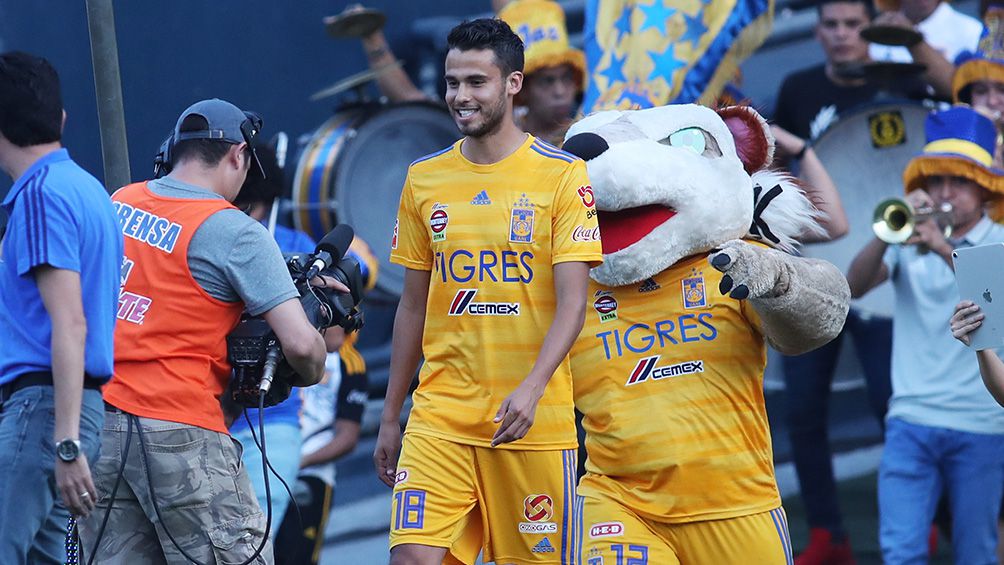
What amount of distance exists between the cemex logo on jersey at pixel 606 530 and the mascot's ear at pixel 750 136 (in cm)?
117

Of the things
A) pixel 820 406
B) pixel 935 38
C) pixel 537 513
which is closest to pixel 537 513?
pixel 537 513

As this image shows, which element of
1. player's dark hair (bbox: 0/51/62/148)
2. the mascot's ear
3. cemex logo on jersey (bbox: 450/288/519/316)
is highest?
player's dark hair (bbox: 0/51/62/148)

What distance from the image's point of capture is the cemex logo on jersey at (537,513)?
4.94m

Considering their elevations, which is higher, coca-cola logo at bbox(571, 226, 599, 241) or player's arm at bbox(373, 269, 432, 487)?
coca-cola logo at bbox(571, 226, 599, 241)

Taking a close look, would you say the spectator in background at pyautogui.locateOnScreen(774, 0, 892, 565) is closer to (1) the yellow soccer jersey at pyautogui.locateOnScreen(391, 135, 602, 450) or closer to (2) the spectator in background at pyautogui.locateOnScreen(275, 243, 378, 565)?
(2) the spectator in background at pyautogui.locateOnScreen(275, 243, 378, 565)

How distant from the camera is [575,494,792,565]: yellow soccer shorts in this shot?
14.8 ft

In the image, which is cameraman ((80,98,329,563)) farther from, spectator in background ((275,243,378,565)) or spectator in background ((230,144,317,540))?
spectator in background ((275,243,378,565))

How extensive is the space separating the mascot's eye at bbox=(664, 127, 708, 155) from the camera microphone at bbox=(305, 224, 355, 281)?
1.08 metres

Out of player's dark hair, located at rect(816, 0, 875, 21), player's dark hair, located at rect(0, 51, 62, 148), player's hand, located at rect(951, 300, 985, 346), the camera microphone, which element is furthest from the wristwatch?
player's dark hair, located at rect(816, 0, 875, 21)

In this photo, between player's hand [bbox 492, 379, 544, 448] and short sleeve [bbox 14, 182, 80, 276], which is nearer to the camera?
short sleeve [bbox 14, 182, 80, 276]

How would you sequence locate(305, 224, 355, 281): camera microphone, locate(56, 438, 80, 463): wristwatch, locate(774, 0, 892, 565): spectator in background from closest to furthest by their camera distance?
locate(56, 438, 80, 463): wristwatch
locate(305, 224, 355, 281): camera microphone
locate(774, 0, 892, 565): spectator in background

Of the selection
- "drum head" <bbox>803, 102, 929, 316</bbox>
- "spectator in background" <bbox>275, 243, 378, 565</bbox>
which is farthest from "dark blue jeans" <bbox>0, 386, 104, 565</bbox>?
"drum head" <bbox>803, 102, 929, 316</bbox>

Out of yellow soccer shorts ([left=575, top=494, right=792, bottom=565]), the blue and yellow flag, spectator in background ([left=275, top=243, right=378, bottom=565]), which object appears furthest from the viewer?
spectator in background ([left=275, top=243, right=378, bottom=565])

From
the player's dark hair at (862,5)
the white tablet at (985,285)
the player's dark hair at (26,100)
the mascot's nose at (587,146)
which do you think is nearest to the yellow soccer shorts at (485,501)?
the mascot's nose at (587,146)
